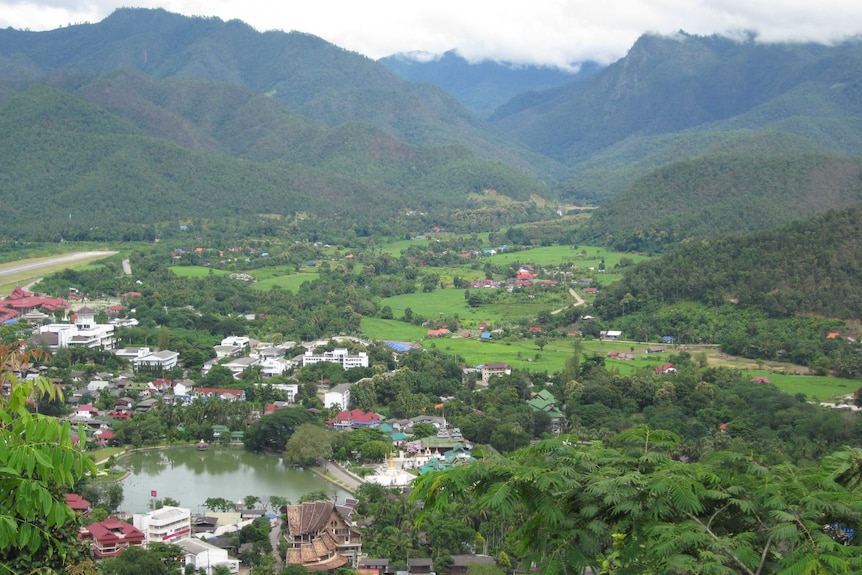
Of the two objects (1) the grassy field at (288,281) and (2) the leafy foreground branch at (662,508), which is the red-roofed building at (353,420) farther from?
(2) the leafy foreground branch at (662,508)

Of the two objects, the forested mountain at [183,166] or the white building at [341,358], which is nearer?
the white building at [341,358]

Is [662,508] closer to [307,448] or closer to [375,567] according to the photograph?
[375,567]

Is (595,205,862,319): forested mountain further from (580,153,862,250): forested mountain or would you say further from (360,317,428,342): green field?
(580,153,862,250): forested mountain

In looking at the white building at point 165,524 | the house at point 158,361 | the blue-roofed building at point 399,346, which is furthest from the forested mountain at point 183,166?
the white building at point 165,524

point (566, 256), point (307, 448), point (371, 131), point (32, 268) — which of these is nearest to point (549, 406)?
point (307, 448)

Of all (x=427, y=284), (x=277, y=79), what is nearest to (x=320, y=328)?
(x=427, y=284)
